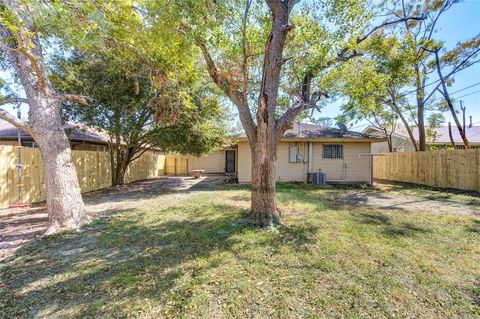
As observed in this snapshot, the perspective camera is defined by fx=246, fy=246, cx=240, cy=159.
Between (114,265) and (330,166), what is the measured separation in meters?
12.5

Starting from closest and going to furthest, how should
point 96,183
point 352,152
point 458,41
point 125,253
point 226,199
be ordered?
point 125,253 → point 226,199 → point 96,183 → point 458,41 → point 352,152

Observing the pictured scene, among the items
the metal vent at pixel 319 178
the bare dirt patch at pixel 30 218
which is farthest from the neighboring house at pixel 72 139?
the metal vent at pixel 319 178

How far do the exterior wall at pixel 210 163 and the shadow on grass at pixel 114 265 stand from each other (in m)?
17.5

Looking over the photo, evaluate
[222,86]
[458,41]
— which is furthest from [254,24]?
[458,41]

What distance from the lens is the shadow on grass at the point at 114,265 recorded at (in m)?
2.63

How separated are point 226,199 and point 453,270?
6343 mm

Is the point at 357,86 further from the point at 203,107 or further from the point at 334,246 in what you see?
the point at 203,107

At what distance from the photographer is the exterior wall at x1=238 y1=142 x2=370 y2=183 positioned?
542 inches

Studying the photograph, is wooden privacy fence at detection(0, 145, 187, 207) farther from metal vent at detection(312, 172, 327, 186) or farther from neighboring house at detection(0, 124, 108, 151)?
metal vent at detection(312, 172, 327, 186)

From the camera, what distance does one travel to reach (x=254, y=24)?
643 cm

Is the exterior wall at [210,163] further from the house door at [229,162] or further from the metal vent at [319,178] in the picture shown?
the metal vent at [319,178]

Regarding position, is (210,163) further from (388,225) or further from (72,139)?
(388,225)

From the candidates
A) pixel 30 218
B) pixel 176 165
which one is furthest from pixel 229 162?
pixel 30 218

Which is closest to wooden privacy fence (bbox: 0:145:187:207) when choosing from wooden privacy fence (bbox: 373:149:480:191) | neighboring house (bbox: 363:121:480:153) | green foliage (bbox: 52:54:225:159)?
green foliage (bbox: 52:54:225:159)
